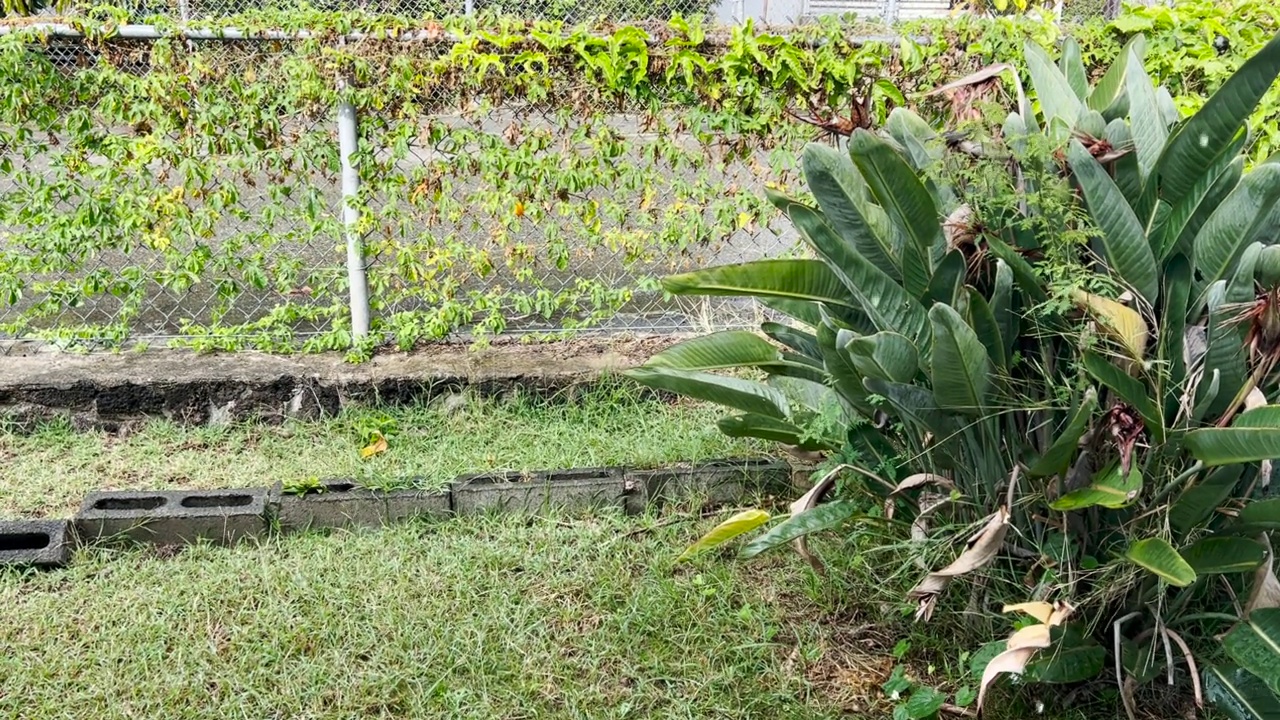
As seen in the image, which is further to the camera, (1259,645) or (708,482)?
(708,482)

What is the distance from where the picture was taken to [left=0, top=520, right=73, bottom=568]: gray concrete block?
9.67 ft

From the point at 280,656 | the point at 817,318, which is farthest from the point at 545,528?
the point at 817,318

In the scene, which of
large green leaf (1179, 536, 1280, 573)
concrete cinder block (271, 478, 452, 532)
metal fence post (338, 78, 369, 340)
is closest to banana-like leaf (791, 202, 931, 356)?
large green leaf (1179, 536, 1280, 573)

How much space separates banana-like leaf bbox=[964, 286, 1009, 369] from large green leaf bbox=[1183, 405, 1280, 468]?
0.43 metres

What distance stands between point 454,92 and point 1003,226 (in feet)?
8.43

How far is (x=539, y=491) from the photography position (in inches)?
129

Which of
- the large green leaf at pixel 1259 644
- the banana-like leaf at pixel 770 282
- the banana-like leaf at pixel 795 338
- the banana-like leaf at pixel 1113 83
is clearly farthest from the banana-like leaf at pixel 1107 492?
the banana-like leaf at pixel 1113 83

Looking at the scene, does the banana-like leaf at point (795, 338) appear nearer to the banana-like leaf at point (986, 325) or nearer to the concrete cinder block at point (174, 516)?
the banana-like leaf at point (986, 325)

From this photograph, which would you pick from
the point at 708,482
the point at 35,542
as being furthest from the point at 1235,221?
the point at 35,542

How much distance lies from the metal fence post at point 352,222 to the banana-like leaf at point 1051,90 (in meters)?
2.71

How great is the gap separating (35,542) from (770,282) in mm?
2410

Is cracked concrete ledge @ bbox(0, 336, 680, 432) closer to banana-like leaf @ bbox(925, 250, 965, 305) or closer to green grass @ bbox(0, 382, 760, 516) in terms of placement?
green grass @ bbox(0, 382, 760, 516)

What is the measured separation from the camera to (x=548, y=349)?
4375 millimetres

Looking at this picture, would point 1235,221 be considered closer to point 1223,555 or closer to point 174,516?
point 1223,555
